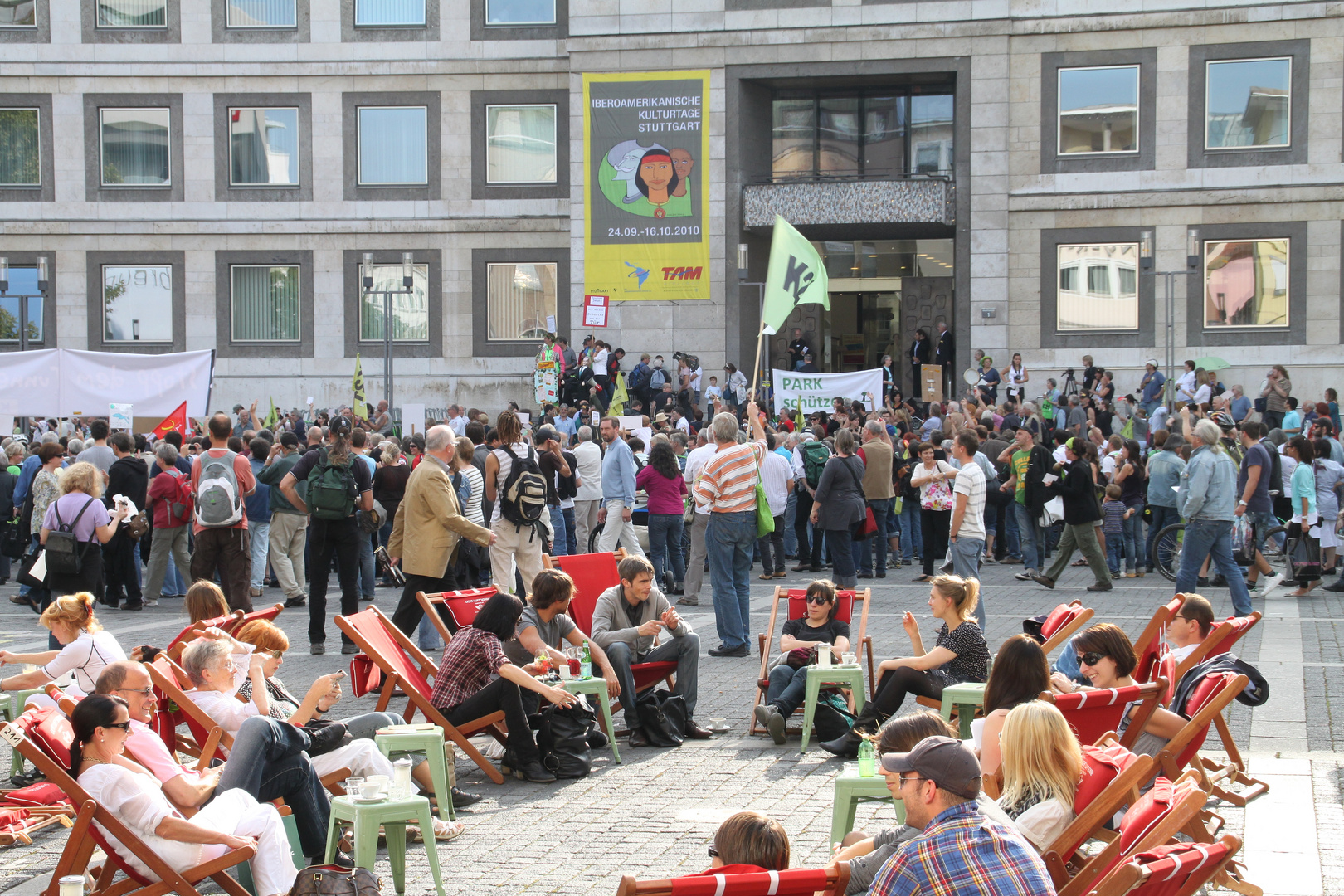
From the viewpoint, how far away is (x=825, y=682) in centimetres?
889

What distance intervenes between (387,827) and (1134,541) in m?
14.1

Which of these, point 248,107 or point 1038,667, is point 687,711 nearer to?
point 1038,667

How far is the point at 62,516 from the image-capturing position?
41.8ft

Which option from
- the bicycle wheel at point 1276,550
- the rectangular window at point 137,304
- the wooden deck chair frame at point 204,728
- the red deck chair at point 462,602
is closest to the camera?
the wooden deck chair frame at point 204,728

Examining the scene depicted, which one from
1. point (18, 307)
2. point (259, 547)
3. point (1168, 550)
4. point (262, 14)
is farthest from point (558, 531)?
point (18, 307)

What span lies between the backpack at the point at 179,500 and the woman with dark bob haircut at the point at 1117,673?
11875mm

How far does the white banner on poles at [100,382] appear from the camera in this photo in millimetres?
20547

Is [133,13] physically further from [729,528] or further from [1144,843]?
[1144,843]

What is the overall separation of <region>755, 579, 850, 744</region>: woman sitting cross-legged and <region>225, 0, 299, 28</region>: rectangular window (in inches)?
1235

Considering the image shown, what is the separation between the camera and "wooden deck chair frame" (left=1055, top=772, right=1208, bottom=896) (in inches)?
171

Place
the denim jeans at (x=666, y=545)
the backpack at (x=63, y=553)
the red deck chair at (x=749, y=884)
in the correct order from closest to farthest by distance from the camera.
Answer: the red deck chair at (x=749, y=884) → the backpack at (x=63, y=553) → the denim jeans at (x=666, y=545)

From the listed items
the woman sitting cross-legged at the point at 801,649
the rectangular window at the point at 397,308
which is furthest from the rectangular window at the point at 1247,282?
the woman sitting cross-legged at the point at 801,649

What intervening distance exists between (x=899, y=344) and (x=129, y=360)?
21198 mm

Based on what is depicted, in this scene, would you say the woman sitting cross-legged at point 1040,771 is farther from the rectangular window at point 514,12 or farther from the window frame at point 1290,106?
the rectangular window at point 514,12
